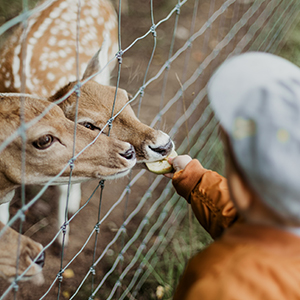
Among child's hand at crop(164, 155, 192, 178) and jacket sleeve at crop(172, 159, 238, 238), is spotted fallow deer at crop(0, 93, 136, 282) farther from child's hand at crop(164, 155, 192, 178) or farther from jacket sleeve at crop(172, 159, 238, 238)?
jacket sleeve at crop(172, 159, 238, 238)

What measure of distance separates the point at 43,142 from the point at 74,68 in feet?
4.84

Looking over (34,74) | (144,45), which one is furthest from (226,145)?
(144,45)

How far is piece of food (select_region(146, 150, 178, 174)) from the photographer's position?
1777 millimetres

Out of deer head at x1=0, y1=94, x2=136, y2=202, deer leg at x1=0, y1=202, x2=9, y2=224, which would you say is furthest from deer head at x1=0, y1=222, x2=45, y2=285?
deer leg at x1=0, y1=202, x2=9, y2=224

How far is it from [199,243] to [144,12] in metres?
3.37

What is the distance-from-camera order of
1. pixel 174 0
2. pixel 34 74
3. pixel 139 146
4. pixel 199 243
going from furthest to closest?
pixel 174 0 < pixel 34 74 < pixel 199 243 < pixel 139 146

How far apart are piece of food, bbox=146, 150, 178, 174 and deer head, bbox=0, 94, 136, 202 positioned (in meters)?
0.12

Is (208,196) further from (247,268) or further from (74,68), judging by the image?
(74,68)

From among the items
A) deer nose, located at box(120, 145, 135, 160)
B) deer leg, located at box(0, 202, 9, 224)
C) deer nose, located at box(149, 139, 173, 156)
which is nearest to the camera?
deer nose, located at box(120, 145, 135, 160)

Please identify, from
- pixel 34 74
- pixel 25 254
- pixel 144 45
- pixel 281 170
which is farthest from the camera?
pixel 144 45

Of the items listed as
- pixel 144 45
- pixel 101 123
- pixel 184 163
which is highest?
pixel 184 163

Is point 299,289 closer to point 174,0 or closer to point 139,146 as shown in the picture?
point 139,146

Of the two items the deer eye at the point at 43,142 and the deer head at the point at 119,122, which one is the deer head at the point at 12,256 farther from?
the deer head at the point at 119,122

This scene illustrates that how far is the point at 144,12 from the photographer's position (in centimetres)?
492
